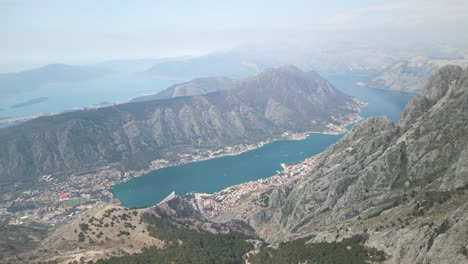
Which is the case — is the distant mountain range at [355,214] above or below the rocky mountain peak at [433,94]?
below

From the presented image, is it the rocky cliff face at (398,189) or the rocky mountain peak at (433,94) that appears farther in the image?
the rocky mountain peak at (433,94)

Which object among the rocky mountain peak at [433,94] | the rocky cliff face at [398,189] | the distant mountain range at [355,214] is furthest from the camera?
the rocky mountain peak at [433,94]

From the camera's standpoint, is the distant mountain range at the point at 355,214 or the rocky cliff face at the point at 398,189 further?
the distant mountain range at the point at 355,214

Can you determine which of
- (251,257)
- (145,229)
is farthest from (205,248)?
(145,229)

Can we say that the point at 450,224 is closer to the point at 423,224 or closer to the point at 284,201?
the point at 423,224

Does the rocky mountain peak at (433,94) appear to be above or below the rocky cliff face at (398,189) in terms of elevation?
above

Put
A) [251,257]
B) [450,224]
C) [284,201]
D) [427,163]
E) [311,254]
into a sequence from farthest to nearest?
[284,201] < [427,163] < [251,257] < [311,254] < [450,224]

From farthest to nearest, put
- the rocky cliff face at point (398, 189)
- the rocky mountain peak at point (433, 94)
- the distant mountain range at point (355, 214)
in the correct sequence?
1. the rocky mountain peak at point (433, 94)
2. the distant mountain range at point (355, 214)
3. the rocky cliff face at point (398, 189)

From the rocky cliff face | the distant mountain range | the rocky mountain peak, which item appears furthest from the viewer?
the rocky mountain peak
